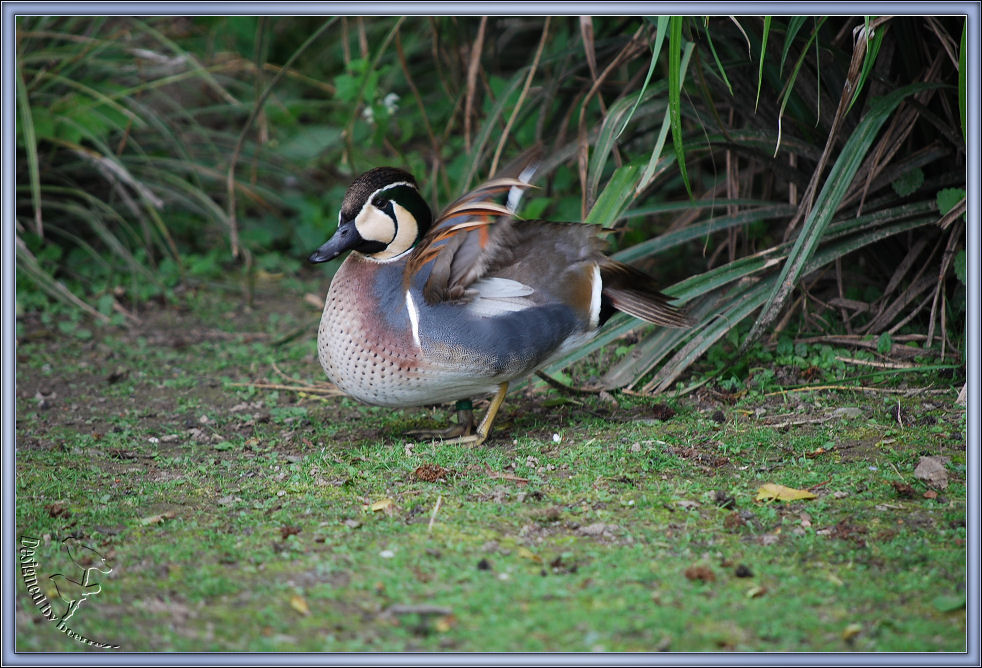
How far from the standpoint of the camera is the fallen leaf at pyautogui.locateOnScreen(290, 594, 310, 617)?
2.18 m

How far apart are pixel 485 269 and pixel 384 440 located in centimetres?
71

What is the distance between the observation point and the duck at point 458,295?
Result: 320 centimetres

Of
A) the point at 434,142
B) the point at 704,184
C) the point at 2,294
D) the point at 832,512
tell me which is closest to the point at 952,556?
the point at 832,512

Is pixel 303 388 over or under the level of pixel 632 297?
under

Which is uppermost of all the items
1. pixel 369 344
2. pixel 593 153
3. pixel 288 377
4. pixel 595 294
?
pixel 593 153

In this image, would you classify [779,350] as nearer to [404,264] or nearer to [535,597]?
[404,264]

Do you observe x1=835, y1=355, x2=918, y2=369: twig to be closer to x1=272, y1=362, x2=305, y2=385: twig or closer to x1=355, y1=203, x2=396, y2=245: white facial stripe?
x1=355, y1=203, x2=396, y2=245: white facial stripe

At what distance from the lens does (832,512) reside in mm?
2715

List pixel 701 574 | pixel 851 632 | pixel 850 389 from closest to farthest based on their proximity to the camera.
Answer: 1. pixel 851 632
2. pixel 701 574
3. pixel 850 389

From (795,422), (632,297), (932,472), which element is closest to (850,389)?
(795,422)

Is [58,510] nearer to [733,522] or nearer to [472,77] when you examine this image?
[733,522]

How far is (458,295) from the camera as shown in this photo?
3.21 meters

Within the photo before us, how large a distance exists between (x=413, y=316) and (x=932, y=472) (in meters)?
1.57

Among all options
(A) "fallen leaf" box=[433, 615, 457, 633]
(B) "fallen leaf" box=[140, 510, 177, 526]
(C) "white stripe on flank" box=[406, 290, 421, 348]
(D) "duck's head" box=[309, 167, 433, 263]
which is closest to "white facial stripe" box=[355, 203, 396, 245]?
(D) "duck's head" box=[309, 167, 433, 263]
